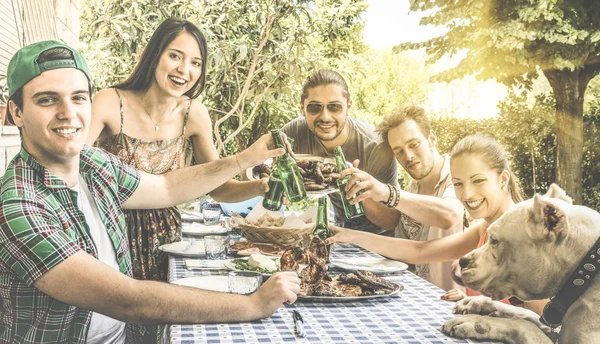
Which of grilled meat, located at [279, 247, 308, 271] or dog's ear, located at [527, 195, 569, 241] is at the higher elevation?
dog's ear, located at [527, 195, 569, 241]

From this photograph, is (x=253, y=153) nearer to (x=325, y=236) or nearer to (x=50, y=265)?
(x=325, y=236)

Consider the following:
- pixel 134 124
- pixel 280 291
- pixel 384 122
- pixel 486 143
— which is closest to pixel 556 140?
pixel 384 122

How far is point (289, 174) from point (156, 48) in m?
0.82

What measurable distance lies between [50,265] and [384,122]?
184 centimetres

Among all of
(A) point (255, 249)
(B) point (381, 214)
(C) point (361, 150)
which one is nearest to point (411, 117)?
(C) point (361, 150)

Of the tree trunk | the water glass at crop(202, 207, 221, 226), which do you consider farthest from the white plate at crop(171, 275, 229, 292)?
the tree trunk

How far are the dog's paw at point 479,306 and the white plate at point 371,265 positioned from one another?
48 centimetres

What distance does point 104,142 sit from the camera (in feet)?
8.04

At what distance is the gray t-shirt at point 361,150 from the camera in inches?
121

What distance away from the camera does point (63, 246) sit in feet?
4.43

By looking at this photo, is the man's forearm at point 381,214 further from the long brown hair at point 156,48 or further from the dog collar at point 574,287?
the dog collar at point 574,287

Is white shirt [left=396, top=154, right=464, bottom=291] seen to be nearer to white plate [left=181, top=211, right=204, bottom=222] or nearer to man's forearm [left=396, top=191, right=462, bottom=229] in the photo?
man's forearm [left=396, top=191, right=462, bottom=229]

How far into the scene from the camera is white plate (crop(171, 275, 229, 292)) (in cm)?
171

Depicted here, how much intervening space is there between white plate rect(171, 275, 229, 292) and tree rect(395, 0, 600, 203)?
6088 mm
